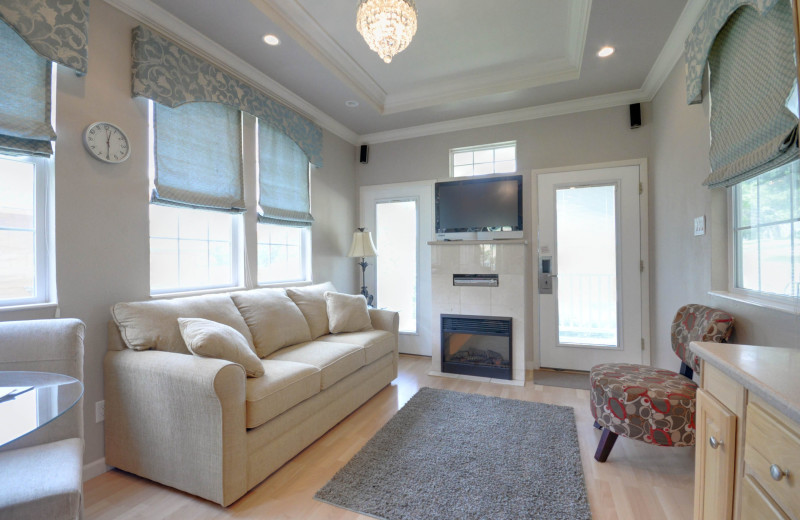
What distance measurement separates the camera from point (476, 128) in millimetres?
3938

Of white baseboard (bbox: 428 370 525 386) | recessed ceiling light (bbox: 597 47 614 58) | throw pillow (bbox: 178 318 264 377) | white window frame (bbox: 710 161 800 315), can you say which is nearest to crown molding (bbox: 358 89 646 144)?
recessed ceiling light (bbox: 597 47 614 58)

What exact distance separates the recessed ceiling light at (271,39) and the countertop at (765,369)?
288 cm

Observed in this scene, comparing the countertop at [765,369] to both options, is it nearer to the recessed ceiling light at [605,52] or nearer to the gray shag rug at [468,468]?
the gray shag rug at [468,468]

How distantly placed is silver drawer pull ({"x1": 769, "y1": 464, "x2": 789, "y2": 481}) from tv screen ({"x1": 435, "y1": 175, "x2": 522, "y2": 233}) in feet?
9.67

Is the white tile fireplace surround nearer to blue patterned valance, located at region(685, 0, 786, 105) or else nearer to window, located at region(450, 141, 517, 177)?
window, located at region(450, 141, 517, 177)

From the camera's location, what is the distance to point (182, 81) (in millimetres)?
2352

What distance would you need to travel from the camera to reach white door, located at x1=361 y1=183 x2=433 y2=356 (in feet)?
13.7

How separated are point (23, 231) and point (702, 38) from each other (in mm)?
3697

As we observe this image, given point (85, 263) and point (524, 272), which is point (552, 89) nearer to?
point (524, 272)

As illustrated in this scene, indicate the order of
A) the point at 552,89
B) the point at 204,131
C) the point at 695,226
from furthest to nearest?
the point at 552,89
the point at 204,131
the point at 695,226

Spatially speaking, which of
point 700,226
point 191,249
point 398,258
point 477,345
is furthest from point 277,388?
point 700,226

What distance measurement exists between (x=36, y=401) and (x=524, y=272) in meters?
3.24

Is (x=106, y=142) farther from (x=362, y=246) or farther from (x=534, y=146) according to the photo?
(x=534, y=146)

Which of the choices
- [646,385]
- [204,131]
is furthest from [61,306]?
[646,385]
